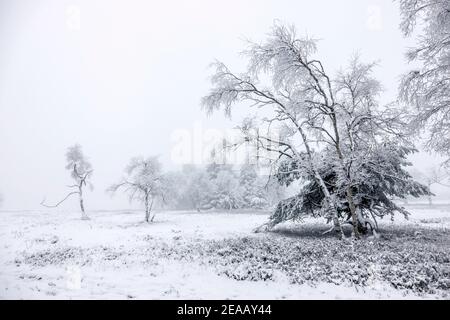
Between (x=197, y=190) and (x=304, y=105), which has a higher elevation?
(x=304, y=105)

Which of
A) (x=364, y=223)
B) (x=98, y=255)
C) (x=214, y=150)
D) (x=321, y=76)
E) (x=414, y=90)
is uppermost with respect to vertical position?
(x=321, y=76)

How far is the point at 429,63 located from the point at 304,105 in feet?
15.9

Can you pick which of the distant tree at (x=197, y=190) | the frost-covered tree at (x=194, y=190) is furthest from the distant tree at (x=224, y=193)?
the frost-covered tree at (x=194, y=190)

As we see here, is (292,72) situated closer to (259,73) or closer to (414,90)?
(259,73)

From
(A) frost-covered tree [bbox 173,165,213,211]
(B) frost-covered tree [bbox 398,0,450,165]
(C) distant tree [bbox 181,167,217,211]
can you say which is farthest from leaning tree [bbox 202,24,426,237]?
(C) distant tree [bbox 181,167,217,211]

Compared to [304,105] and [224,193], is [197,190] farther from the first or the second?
[304,105]

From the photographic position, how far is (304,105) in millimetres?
12805

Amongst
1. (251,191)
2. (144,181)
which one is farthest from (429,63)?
(251,191)

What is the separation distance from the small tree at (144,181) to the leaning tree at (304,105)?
20876 mm

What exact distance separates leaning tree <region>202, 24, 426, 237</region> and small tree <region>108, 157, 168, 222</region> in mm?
20876

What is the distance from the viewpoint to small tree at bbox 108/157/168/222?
31312 mm

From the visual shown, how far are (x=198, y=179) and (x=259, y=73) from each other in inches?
2089
